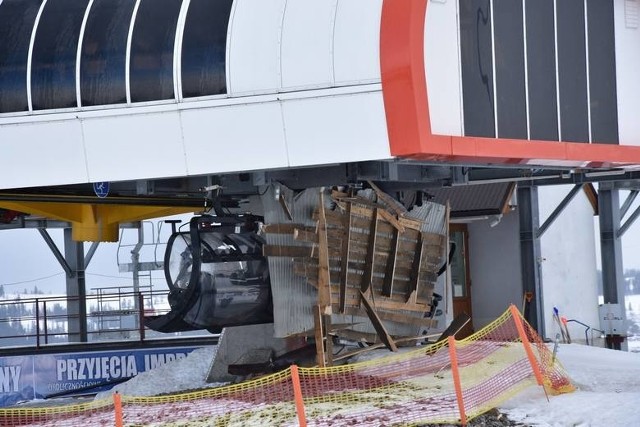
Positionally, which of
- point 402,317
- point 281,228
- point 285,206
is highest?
point 285,206

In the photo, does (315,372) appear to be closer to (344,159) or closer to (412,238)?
(344,159)

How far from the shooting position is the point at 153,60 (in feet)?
58.6

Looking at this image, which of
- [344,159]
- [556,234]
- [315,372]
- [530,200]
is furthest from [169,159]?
[556,234]

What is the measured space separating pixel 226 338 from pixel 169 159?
16.1 feet

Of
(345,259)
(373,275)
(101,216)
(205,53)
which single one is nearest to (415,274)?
(373,275)

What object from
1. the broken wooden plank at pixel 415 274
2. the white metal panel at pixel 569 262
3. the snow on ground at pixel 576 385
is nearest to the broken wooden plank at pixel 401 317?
the broken wooden plank at pixel 415 274

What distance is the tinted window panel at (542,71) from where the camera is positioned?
1855 cm

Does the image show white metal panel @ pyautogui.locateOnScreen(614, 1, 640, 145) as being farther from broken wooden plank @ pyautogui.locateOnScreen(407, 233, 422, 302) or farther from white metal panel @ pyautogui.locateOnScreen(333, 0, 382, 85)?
white metal panel @ pyautogui.locateOnScreen(333, 0, 382, 85)

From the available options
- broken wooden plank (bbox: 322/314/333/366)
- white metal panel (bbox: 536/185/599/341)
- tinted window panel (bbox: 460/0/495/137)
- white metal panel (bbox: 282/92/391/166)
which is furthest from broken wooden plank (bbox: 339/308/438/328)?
white metal panel (bbox: 536/185/599/341)

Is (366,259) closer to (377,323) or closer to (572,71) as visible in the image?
(377,323)

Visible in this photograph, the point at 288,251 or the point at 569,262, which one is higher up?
the point at 288,251

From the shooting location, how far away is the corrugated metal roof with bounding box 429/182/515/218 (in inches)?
1061

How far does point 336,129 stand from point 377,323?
4.15 meters

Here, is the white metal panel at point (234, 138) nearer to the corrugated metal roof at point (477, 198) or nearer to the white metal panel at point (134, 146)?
the white metal panel at point (134, 146)
